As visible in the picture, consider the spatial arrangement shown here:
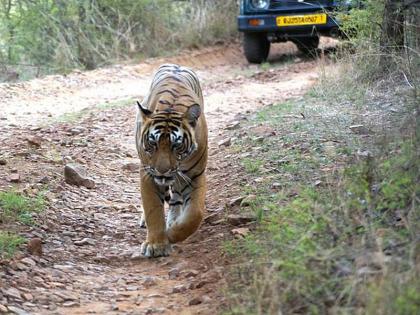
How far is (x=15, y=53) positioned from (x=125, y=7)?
2826 mm

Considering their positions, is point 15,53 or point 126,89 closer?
point 126,89

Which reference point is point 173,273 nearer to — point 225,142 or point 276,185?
point 276,185

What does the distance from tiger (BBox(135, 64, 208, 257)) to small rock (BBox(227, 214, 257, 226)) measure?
224 mm

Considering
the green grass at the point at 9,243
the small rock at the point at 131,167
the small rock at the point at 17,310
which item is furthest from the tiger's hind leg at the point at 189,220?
the small rock at the point at 131,167

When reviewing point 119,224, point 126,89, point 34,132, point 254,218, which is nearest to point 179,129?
point 254,218

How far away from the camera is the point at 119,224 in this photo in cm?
616

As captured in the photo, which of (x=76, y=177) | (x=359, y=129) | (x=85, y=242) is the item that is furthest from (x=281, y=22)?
(x=85, y=242)

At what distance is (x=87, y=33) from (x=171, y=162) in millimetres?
12218

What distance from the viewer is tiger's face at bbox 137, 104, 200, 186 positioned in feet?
16.3

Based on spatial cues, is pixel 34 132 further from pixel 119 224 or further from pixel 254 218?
pixel 254 218

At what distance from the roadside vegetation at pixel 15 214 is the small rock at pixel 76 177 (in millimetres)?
704

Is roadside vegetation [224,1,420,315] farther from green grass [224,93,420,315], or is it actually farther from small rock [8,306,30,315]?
small rock [8,306,30,315]

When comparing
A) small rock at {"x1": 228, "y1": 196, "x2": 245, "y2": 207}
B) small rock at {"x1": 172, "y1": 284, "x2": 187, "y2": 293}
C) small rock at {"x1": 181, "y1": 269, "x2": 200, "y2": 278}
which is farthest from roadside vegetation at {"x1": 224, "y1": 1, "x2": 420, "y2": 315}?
small rock at {"x1": 172, "y1": 284, "x2": 187, "y2": 293}

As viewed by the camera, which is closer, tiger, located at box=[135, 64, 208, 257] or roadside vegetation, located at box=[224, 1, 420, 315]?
roadside vegetation, located at box=[224, 1, 420, 315]
